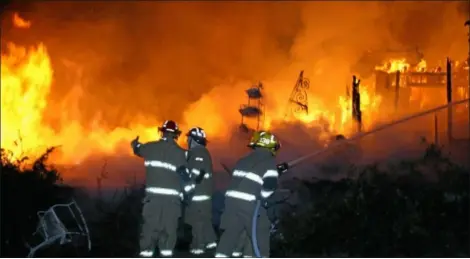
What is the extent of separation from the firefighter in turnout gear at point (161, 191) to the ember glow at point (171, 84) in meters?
3.60

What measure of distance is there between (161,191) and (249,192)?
139 centimetres

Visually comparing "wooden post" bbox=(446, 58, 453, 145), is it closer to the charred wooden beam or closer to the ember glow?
the ember glow

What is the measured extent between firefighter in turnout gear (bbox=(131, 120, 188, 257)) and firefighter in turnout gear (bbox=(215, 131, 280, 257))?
0.88m

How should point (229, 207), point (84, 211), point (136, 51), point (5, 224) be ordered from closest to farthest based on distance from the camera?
point (229, 207) → point (5, 224) → point (84, 211) → point (136, 51)

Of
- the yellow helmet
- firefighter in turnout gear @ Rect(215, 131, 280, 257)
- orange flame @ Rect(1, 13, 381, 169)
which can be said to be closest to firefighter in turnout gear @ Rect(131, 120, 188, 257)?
firefighter in turnout gear @ Rect(215, 131, 280, 257)

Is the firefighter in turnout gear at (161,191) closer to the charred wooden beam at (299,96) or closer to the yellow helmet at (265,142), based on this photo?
the yellow helmet at (265,142)

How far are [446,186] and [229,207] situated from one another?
5260mm

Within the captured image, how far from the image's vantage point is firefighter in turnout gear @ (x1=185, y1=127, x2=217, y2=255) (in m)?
10.8

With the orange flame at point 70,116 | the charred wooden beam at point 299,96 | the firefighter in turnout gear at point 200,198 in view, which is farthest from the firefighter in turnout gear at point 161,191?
the charred wooden beam at point 299,96

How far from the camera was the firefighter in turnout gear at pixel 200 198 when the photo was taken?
10758 mm

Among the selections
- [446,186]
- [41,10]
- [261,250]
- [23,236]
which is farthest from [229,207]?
[41,10]

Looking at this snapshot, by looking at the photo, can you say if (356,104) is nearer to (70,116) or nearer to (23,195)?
(70,116)

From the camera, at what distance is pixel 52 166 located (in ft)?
42.4

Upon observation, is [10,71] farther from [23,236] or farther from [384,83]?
[384,83]
